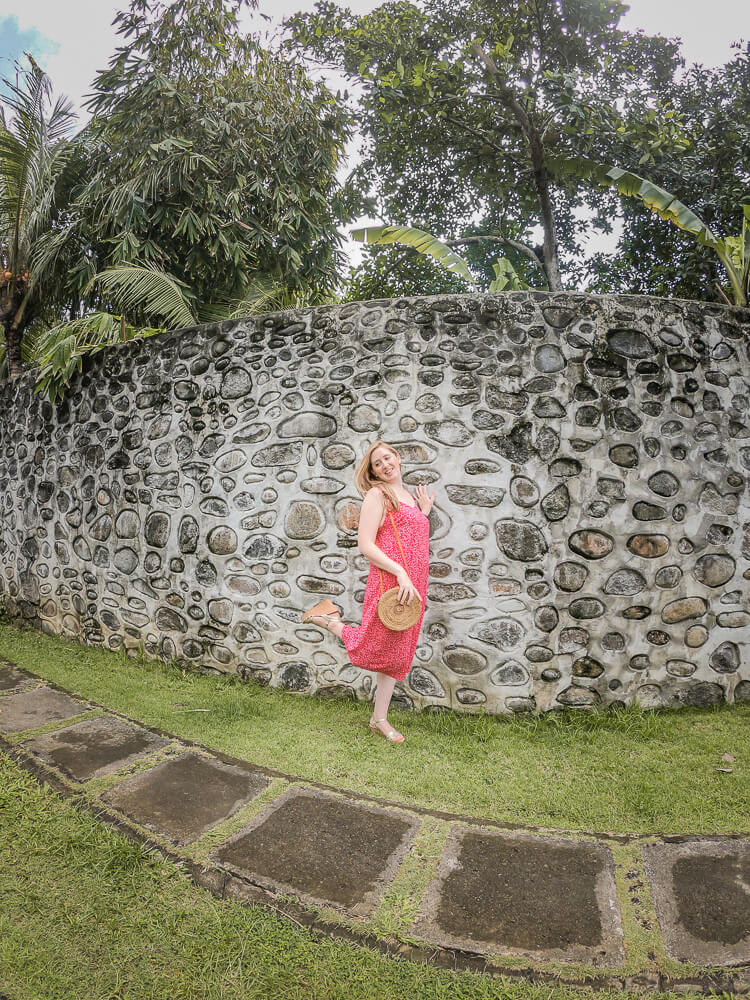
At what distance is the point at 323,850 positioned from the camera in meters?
2.28

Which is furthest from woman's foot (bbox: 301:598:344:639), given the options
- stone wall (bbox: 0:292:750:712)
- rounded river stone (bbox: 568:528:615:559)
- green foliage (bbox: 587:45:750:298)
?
green foliage (bbox: 587:45:750:298)

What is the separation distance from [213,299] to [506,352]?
4.69 metres

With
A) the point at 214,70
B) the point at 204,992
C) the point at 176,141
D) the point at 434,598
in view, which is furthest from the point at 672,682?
the point at 214,70

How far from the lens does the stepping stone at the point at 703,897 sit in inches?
71.8

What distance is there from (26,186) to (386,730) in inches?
260

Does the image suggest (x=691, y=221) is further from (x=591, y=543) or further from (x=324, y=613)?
(x=324, y=613)

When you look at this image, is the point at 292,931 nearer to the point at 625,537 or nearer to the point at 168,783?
the point at 168,783

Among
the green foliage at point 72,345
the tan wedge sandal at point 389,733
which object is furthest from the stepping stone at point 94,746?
the green foliage at point 72,345

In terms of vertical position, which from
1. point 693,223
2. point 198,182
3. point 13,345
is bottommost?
point 13,345

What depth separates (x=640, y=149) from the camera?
7.73 meters

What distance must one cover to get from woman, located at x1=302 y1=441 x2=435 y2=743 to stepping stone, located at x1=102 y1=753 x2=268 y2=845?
2.71 ft

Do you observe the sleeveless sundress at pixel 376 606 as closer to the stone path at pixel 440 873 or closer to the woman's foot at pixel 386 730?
the woman's foot at pixel 386 730

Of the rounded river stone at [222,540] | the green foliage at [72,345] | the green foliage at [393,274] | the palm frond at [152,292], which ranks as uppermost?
the green foliage at [393,274]

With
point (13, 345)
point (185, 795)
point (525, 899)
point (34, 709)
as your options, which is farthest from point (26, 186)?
point (525, 899)
